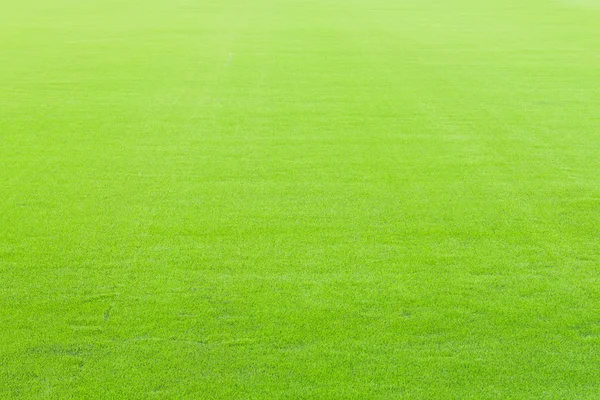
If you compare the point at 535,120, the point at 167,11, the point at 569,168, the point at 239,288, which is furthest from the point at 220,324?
the point at 167,11

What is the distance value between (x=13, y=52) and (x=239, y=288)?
685cm

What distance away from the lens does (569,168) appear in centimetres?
461

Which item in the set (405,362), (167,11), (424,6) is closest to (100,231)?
(405,362)

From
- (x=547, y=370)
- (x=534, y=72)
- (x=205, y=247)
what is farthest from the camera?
(x=534, y=72)

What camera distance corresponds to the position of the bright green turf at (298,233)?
254 cm

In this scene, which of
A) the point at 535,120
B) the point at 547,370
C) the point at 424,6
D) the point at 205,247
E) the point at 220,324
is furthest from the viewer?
the point at 424,6

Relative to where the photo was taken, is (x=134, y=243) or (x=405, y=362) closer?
(x=405, y=362)

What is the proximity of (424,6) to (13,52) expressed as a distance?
29.1 ft

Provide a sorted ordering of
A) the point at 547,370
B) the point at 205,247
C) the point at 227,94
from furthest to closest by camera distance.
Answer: the point at 227,94, the point at 205,247, the point at 547,370

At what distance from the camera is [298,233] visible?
361 centimetres

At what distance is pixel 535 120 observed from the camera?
18.9 feet

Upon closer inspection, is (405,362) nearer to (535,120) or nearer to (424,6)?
(535,120)

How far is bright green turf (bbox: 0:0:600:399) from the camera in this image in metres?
2.54

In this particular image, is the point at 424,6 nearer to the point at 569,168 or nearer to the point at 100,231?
the point at 569,168
